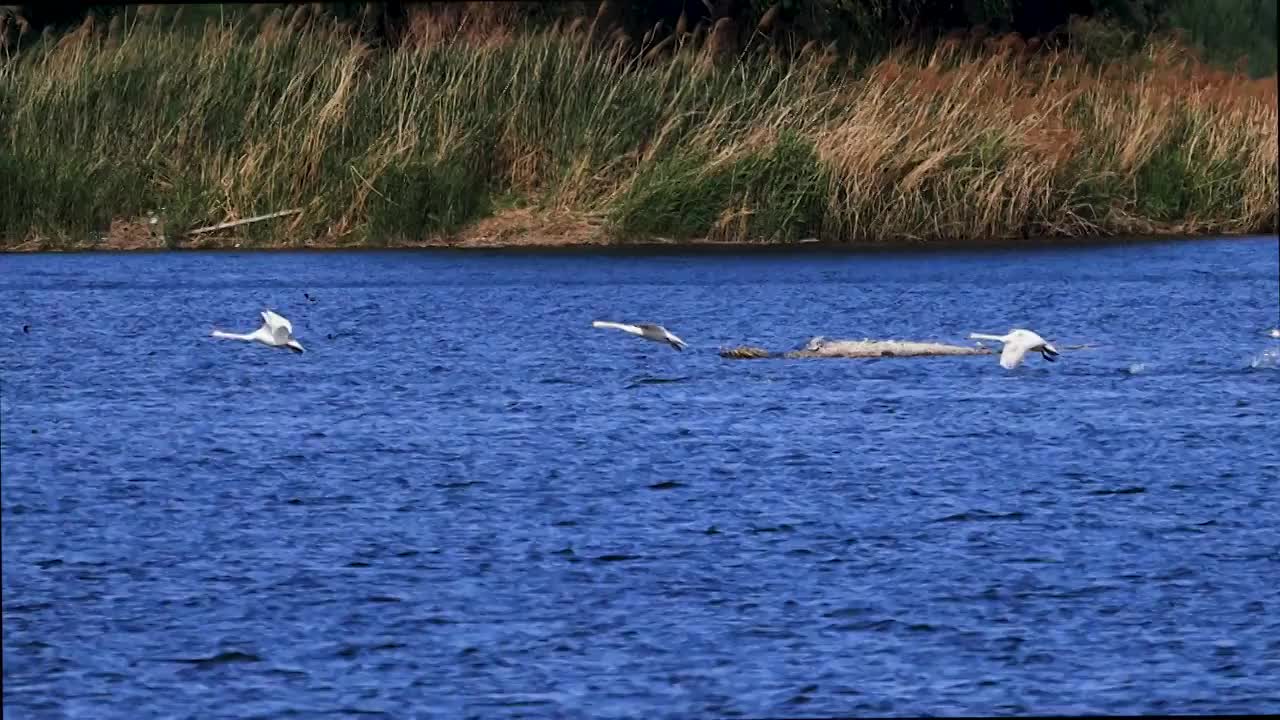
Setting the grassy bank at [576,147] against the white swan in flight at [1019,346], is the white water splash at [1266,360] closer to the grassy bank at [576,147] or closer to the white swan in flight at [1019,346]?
the white swan in flight at [1019,346]

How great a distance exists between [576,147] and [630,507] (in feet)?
58.4

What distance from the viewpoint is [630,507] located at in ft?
56.1

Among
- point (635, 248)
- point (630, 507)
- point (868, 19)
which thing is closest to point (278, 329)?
point (630, 507)

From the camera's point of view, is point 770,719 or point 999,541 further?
point 999,541

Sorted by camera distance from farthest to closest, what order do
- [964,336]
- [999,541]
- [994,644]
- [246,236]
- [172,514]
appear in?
1. [246,236]
2. [964,336]
3. [172,514]
4. [999,541]
5. [994,644]

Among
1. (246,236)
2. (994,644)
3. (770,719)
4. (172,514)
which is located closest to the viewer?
(770,719)

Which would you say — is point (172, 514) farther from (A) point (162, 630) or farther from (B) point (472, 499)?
(A) point (162, 630)

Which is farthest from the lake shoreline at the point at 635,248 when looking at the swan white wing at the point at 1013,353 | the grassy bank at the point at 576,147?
the swan white wing at the point at 1013,353

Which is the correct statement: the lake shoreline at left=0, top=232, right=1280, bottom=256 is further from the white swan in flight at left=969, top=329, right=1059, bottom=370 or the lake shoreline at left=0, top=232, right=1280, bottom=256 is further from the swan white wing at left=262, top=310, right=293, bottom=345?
the swan white wing at left=262, top=310, right=293, bottom=345

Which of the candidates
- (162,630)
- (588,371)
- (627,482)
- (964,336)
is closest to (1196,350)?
(964,336)

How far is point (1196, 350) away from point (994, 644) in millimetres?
12612

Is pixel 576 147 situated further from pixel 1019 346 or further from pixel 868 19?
pixel 1019 346

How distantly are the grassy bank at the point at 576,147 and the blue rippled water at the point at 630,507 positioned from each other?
3327mm

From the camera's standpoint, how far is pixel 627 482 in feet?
59.2
